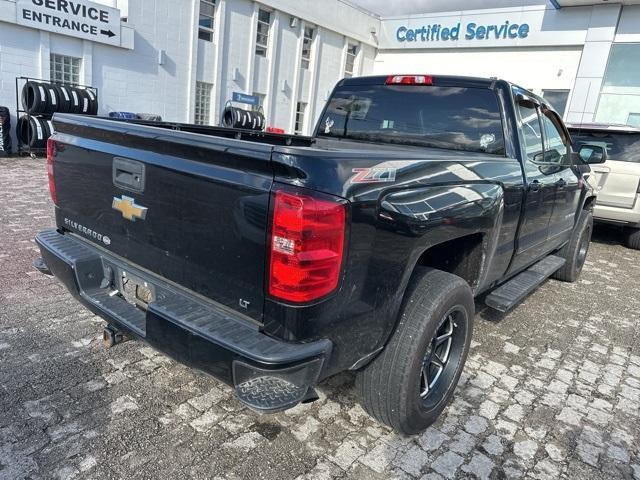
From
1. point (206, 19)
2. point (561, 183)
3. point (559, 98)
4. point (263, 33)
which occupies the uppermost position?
point (263, 33)

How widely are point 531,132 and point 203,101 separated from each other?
55.0 feet

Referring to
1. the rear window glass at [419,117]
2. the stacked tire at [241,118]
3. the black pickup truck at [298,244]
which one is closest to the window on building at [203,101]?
the stacked tire at [241,118]

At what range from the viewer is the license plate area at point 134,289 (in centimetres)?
247

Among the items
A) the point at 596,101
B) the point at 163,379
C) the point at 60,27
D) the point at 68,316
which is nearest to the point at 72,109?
the point at 60,27

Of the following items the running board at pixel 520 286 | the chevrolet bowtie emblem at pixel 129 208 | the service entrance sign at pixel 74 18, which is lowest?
the running board at pixel 520 286

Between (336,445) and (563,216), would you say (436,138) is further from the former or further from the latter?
(336,445)

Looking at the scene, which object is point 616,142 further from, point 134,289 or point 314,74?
point 314,74

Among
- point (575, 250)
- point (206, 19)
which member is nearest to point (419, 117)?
point (575, 250)

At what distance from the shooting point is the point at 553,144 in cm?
446

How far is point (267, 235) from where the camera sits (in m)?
1.90

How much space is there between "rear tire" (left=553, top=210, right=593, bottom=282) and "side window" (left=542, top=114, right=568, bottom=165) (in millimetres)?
1160

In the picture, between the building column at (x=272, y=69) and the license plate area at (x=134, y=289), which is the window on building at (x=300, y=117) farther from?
the license plate area at (x=134, y=289)

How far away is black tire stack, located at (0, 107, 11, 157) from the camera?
12.0 meters

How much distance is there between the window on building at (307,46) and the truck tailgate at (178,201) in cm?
2119
